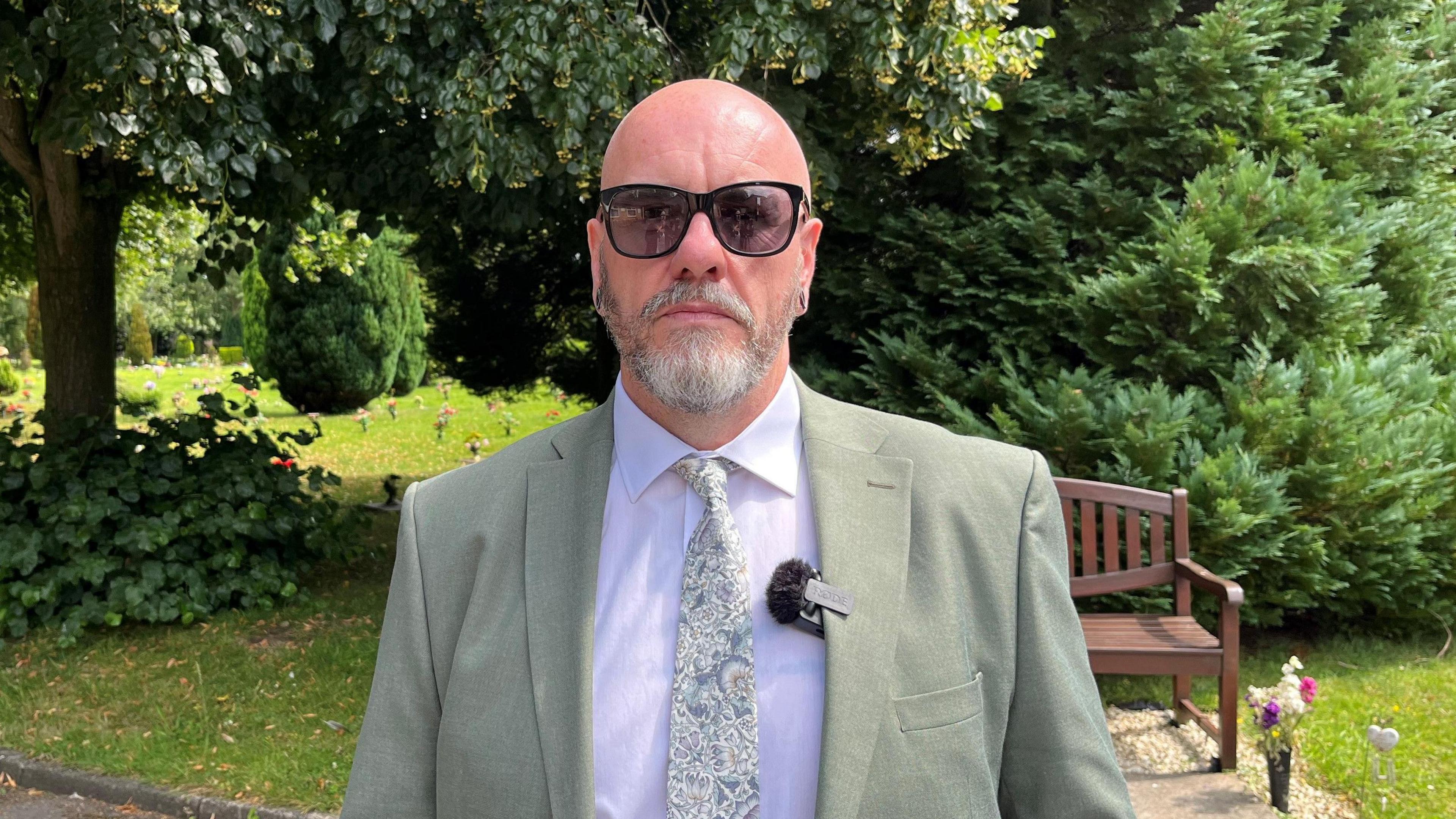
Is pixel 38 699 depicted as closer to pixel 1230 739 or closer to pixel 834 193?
pixel 834 193

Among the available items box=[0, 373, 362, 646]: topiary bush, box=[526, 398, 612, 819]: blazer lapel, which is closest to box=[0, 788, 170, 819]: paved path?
box=[0, 373, 362, 646]: topiary bush

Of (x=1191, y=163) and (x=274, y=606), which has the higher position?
(x=1191, y=163)

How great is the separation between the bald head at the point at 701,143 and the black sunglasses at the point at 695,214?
13 millimetres

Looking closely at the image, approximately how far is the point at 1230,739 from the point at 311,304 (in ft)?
60.5

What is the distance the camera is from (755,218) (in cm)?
158

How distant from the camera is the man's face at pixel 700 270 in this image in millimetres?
1552

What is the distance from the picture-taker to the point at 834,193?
6.05 meters

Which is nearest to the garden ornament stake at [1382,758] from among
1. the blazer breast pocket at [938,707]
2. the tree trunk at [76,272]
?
the blazer breast pocket at [938,707]

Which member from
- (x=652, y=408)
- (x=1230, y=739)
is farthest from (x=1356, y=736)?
(x=652, y=408)

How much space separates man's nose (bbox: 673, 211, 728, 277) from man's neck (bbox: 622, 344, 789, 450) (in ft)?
0.60

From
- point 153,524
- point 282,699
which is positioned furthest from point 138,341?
point 282,699

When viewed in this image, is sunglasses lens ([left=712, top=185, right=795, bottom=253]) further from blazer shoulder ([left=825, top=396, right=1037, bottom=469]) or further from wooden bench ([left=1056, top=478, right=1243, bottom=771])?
wooden bench ([left=1056, top=478, right=1243, bottom=771])

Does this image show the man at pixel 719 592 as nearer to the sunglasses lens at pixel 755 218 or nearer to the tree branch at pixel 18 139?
the sunglasses lens at pixel 755 218

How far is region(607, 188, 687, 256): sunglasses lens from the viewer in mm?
1557
